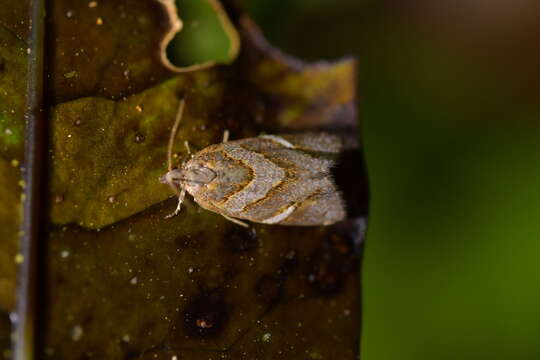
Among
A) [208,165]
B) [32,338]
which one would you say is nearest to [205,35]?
[208,165]

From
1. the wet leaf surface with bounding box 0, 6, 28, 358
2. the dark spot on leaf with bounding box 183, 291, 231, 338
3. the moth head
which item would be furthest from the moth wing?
the wet leaf surface with bounding box 0, 6, 28, 358

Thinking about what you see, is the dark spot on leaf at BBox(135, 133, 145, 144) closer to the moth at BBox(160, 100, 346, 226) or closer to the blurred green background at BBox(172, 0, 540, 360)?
the moth at BBox(160, 100, 346, 226)

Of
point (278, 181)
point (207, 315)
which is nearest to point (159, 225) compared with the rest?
point (207, 315)

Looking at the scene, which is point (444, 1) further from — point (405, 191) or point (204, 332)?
point (204, 332)

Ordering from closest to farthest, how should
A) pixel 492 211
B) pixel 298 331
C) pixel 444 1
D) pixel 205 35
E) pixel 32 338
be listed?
pixel 32 338 → pixel 298 331 → pixel 205 35 → pixel 492 211 → pixel 444 1

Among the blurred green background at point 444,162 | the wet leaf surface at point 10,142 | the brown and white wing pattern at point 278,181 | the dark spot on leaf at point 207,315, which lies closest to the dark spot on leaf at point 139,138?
the brown and white wing pattern at point 278,181

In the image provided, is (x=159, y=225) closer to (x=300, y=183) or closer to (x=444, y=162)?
(x=300, y=183)
